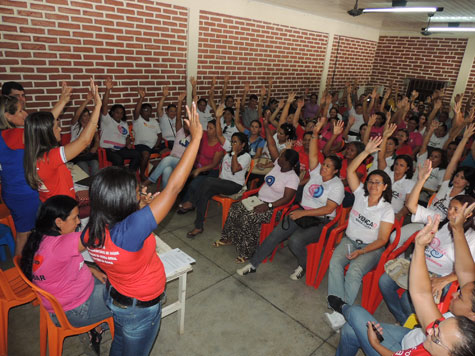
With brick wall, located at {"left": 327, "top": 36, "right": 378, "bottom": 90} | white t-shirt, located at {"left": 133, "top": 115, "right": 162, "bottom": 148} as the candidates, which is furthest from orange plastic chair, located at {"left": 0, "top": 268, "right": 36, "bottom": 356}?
brick wall, located at {"left": 327, "top": 36, "right": 378, "bottom": 90}

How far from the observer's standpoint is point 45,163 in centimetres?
240

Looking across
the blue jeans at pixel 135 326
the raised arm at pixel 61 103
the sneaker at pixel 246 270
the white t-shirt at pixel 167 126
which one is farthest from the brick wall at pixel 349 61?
the blue jeans at pixel 135 326

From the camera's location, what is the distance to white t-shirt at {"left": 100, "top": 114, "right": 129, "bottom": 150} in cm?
502

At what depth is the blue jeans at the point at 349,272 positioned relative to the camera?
2865 millimetres

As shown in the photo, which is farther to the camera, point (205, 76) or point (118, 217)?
point (205, 76)

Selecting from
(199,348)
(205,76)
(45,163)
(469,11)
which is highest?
(469,11)

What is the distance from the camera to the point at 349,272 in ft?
9.56

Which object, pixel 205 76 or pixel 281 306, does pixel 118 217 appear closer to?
pixel 281 306

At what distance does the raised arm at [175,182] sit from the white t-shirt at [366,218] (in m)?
2.11

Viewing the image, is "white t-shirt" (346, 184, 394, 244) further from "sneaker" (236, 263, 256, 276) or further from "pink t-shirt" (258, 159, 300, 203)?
"sneaker" (236, 263, 256, 276)

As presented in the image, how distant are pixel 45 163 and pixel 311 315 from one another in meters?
2.59

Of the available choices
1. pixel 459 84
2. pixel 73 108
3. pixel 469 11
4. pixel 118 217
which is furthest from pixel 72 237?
pixel 459 84

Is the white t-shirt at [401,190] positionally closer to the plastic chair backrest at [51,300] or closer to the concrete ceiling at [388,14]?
the concrete ceiling at [388,14]

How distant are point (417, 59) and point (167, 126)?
824 centimetres
